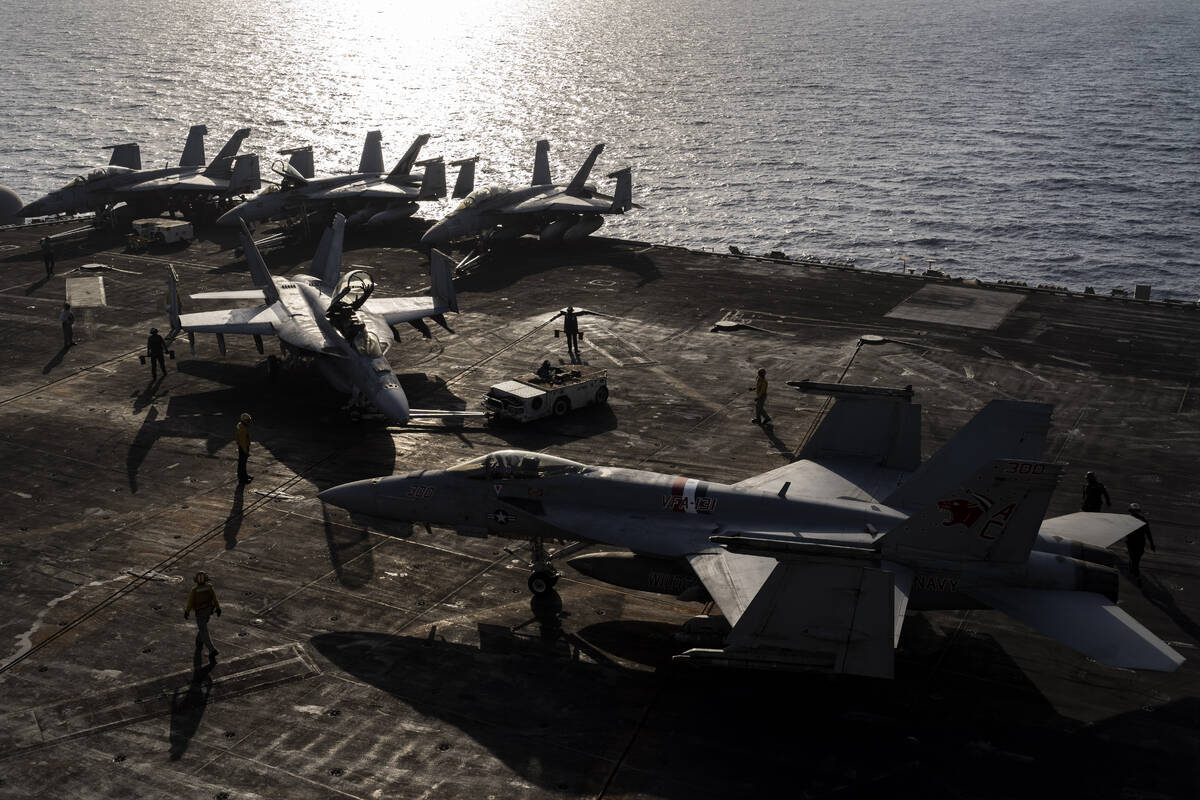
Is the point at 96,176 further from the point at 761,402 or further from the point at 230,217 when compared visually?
the point at 761,402

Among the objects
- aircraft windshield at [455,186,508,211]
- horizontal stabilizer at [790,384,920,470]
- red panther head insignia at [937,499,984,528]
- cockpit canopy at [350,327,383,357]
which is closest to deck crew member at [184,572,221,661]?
horizontal stabilizer at [790,384,920,470]

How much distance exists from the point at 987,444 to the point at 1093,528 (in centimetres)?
280

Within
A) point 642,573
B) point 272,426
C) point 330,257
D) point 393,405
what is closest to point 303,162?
point 330,257

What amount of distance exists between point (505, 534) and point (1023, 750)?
1086cm

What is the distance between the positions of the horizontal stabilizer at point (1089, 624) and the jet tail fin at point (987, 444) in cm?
250

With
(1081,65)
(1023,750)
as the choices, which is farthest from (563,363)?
(1081,65)

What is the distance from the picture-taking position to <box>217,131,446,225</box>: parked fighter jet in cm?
5981

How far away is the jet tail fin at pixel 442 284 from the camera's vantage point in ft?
130

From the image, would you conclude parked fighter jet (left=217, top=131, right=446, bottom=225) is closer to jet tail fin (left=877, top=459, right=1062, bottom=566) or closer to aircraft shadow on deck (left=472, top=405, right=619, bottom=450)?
aircraft shadow on deck (left=472, top=405, right=619, bottom=450)

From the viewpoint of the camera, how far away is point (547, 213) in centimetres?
5784

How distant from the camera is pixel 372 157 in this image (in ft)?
224

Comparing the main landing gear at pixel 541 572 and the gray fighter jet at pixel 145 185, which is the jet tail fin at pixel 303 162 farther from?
the main landing gear at pixel 541 572

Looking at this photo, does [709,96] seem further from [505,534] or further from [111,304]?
[505,534]

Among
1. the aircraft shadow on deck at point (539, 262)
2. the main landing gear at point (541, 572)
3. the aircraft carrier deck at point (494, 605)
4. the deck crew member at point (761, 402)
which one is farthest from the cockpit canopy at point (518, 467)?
the aircraft shadow on deck at point (539, 262)
